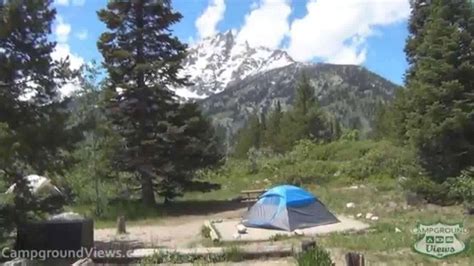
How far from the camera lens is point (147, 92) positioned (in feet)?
74.5

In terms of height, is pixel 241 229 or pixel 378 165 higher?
pixel 378 165

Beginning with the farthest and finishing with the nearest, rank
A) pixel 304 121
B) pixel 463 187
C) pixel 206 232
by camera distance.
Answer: pixel 304 121 → pixel 463 187 → pixel 206 232

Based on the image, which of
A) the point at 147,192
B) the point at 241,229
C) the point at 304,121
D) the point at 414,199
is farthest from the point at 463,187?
the point at 304,121

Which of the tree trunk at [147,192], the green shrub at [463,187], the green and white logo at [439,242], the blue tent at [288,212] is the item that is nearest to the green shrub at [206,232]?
the blue tent at [288,212]

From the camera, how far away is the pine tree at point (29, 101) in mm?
12609

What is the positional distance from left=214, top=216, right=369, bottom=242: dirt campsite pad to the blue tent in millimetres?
276

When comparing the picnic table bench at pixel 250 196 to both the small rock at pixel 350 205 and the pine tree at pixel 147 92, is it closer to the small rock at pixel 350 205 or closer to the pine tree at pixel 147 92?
the pine tree at pixel 147 92

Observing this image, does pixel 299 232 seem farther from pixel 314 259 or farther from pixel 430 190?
pixel 314 259

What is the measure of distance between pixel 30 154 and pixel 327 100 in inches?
7295

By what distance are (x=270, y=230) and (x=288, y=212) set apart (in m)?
0.71

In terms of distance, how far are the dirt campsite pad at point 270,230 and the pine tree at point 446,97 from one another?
4.33m

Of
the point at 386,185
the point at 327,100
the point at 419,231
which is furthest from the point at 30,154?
the point at 327,100

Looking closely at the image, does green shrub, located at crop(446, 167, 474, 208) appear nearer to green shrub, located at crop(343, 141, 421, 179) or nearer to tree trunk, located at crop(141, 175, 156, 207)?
tree trunk, located at crop(141, 175, 156, 207)

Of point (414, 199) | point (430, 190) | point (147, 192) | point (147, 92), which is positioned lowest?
point (414, 199)
